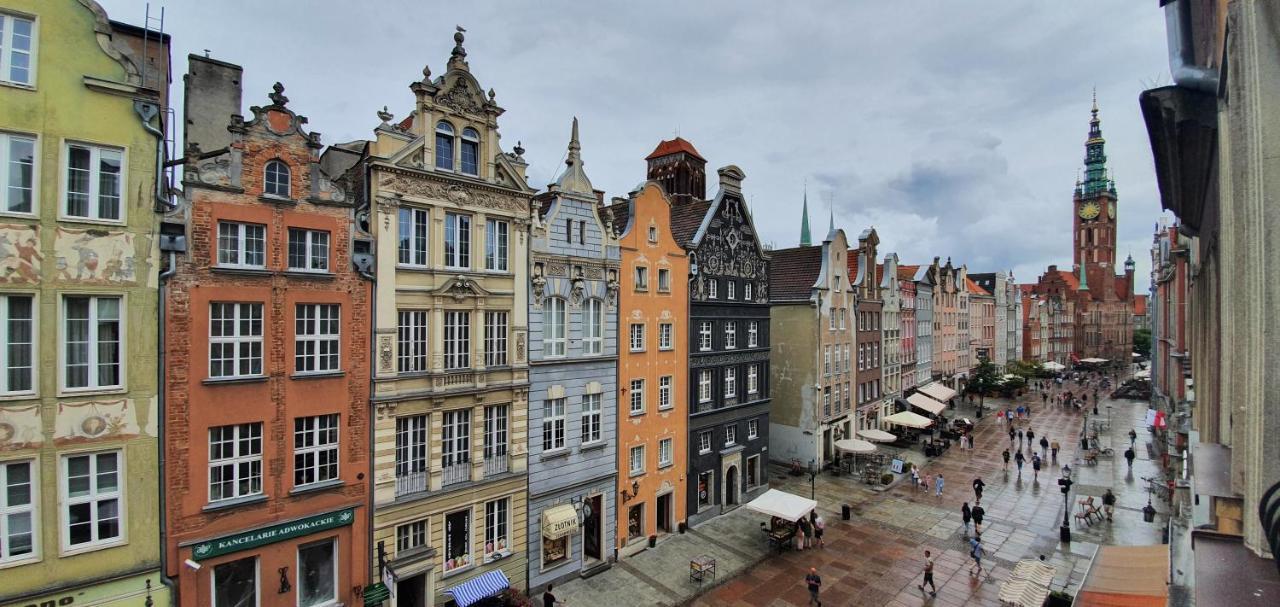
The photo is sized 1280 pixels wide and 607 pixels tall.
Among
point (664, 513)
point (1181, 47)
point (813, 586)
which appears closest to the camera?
point (1181, 47)

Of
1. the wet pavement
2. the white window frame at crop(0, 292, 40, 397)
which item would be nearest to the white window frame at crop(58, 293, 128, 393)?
Answer: the white window frame at crop(0, 292, 40, 397)

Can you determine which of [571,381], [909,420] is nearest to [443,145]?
[571,381]

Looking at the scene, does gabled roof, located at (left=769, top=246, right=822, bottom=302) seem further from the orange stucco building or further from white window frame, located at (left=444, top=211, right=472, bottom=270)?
white window frame, located at (left=444, top=211, right=472, bottom=270)

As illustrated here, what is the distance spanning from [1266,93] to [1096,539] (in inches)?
1165

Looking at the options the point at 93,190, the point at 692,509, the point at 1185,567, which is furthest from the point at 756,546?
the point at 93,190

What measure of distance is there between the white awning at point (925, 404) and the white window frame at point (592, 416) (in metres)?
36.4

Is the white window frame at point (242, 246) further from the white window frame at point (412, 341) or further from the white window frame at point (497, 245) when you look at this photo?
the white window frame at point (497, 245)

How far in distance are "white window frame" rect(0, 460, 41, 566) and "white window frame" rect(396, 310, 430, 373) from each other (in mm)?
8507

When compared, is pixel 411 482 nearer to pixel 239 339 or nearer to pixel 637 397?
pixel 239 339

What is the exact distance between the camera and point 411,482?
1864 cm

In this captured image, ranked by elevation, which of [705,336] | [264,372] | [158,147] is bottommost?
[264,372]

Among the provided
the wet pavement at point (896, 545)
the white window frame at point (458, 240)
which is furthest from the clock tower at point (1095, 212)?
the white window frame at point (458, 240)

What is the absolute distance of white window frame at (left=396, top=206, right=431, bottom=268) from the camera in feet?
60.5

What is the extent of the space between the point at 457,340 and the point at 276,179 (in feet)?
24.3
